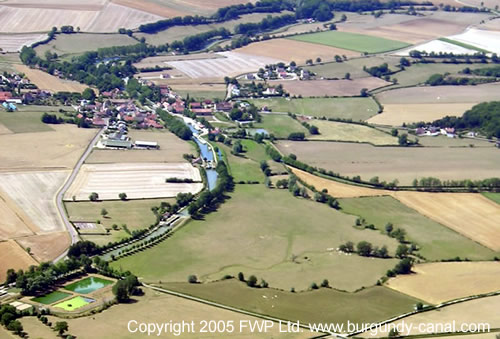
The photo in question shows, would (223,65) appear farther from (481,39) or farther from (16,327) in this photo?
(16,327)

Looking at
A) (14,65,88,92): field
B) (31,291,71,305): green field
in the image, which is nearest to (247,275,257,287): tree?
(31,291,71,305): green field

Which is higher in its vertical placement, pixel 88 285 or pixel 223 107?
pixel 223 107

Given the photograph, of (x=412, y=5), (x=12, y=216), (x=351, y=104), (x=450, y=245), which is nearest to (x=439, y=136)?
(x=351, y=104)

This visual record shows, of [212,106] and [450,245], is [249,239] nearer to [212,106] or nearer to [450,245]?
[450,245]

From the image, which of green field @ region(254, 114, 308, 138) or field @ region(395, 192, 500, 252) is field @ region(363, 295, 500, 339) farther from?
green field @ region(254, 114, 308, 138)

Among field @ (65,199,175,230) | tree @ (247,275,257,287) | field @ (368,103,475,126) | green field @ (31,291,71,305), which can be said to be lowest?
green field @ (31,291,71,305)


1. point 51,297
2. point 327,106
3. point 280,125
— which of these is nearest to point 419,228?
point 51,297
